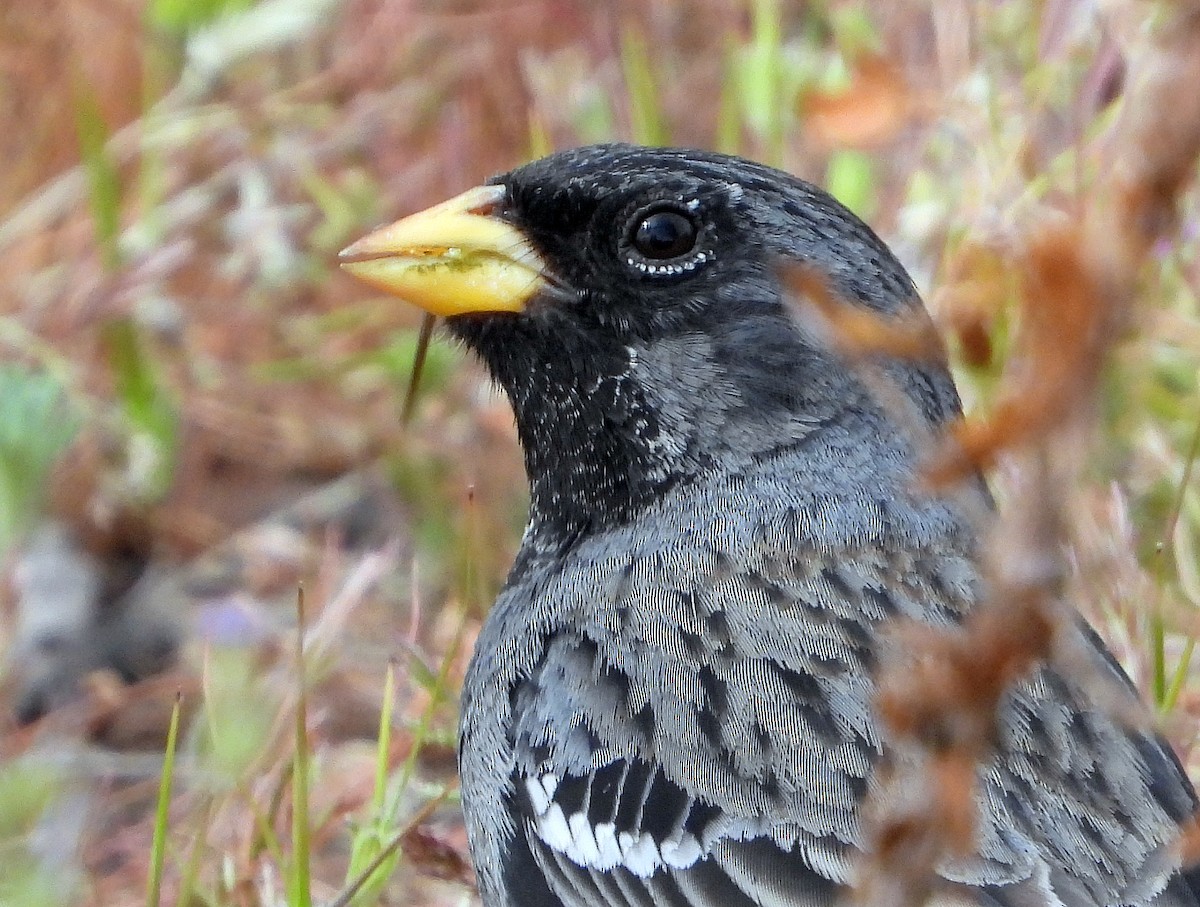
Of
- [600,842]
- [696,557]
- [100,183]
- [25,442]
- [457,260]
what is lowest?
[600,842]

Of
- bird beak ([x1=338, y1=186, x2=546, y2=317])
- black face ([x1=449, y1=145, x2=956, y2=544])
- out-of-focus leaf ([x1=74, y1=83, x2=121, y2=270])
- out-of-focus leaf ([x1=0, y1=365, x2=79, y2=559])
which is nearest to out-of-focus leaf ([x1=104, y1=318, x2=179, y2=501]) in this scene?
out-of-focus leaf ([x1=74, y1=83, x2=121, y2=270])

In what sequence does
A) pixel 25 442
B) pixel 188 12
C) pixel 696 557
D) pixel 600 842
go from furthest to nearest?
pixel 188 12
pixel 25 442
pixel 696 557
pixel 600 842

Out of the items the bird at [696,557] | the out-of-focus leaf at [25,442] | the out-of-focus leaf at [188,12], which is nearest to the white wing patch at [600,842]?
the bird at [696,557]

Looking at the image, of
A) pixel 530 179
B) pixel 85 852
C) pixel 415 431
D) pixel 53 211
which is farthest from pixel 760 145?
pixel 85 852

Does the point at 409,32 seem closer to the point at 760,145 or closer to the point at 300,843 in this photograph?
the point at 760,145

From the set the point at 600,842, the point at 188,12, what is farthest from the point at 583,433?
the point at 188,12

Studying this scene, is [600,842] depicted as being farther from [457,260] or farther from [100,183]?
[100,183]
